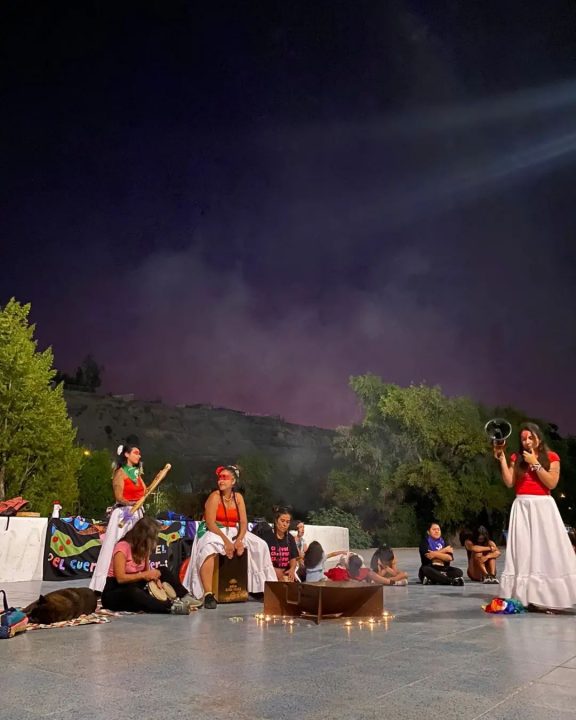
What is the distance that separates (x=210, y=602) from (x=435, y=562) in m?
4.78

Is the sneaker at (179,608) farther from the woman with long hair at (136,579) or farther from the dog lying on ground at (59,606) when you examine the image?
the dog lying on ground at (59,606)

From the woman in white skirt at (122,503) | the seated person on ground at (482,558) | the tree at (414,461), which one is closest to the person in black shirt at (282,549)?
the woman in white skirt at (122,503)

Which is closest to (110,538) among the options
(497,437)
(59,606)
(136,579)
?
(136,579)

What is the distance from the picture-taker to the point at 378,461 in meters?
38.0

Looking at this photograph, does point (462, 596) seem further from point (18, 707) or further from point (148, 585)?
point (18, 707)

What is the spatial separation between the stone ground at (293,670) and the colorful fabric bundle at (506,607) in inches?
15.5

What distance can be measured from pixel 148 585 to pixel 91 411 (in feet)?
261

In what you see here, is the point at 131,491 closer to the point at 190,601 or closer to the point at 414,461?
the point at 190,601

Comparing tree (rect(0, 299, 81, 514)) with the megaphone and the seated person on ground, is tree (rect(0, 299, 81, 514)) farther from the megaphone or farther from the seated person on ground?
the megaphone

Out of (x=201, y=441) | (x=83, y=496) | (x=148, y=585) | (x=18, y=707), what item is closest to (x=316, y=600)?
(x=148, y=585)

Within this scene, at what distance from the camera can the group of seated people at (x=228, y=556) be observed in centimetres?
679

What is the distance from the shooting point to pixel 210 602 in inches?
289

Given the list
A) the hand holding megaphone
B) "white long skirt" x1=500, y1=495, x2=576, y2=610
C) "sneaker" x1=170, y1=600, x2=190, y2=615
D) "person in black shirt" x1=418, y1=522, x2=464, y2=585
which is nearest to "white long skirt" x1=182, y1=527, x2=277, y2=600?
"sneaker" x1=170, y1=600, x2=190, y2=615

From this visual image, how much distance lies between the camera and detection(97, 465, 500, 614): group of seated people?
6.79m
